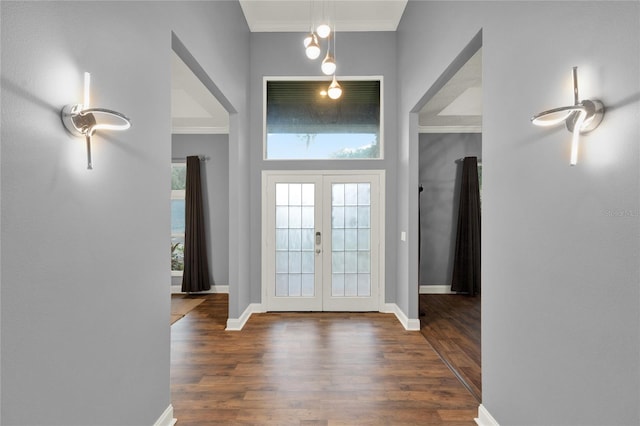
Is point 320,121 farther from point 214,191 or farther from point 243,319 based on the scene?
point 243,319

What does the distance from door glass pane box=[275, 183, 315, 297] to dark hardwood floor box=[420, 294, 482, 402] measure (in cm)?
172

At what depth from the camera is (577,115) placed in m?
1.29

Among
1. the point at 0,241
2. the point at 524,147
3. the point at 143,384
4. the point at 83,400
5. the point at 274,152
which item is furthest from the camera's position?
the point at 274,152

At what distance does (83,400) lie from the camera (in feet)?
4.54

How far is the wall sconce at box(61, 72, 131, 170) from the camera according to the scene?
1.28 metres

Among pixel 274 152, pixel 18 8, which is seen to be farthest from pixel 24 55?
pixel 274 152

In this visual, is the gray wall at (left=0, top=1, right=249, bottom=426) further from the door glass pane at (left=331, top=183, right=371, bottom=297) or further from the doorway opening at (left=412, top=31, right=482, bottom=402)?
the doorway opening at (left=412, top=31, right=482, bottom=402)

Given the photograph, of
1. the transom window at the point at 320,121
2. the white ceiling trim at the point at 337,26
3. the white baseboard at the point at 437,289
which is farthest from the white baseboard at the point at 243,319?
the white ceiling trim at the point at 337,26

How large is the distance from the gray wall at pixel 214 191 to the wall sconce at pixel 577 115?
17.8 feet

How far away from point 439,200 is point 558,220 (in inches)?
180

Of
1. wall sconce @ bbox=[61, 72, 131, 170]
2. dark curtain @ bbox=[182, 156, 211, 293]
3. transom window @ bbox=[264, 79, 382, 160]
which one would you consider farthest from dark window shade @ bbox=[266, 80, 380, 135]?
wall sconce @ bbox=[61, 72, 131, 170]

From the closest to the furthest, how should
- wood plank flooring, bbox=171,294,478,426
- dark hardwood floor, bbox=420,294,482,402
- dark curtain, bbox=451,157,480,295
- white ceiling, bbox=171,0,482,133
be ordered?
wood plank flooring, bbox=171,294,478,426 < dark hardwood floor, bbox=420,294,482,402 < white ceiling, bbox=171,0,482,133 < dark curtain, bbox=451,157,480,295

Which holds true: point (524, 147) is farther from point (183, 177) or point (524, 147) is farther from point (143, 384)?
point (183, 177)

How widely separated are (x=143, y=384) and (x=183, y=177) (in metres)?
4.95
